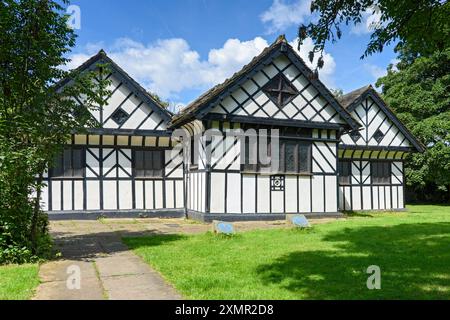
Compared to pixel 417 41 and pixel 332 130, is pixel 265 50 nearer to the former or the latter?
pixel 332 130

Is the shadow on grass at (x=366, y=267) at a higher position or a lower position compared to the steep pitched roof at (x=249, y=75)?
lower

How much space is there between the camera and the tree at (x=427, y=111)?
26.7 meters

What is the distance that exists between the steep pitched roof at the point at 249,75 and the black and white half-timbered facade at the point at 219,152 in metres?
0.04

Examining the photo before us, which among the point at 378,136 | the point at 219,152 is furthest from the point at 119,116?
the point at 378,136

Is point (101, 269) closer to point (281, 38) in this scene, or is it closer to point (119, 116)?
point (119, 116)

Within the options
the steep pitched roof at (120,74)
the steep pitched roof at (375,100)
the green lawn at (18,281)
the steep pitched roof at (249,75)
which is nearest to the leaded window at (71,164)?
the steep pitched roof at (120,74)

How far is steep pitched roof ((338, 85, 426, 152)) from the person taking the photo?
20.4m

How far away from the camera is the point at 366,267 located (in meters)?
6.98

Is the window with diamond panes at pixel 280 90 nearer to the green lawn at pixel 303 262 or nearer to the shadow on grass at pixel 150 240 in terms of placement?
the green lawn at pixel 303 262

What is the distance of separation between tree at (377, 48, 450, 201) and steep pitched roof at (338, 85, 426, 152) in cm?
604

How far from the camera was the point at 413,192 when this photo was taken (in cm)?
3253

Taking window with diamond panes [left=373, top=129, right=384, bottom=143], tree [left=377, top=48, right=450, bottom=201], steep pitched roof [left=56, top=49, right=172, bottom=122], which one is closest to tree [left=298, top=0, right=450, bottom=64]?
steep pitched roof [left=56, top=49, right=172, bottom=122]

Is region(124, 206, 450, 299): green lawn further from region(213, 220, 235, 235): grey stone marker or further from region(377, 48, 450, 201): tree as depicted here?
region(377, 48, 450, 201): tree

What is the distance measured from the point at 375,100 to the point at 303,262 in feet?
51.5
